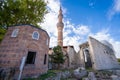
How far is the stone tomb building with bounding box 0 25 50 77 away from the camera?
28.6 ft

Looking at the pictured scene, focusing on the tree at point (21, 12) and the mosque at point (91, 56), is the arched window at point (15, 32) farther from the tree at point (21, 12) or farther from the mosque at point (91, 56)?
the mosque at point (91, 56)

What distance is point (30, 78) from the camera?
8.59m

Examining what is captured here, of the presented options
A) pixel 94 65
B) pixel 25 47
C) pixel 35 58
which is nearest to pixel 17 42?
pixel 25 47

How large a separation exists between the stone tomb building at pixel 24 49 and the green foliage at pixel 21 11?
19.6 feet

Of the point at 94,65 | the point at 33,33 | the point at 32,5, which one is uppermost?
the point at 32,5

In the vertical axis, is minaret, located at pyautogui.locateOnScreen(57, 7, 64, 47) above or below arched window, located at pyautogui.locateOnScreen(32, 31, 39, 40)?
above

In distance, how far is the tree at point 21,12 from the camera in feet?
47.9

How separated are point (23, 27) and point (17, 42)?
6.17 ft

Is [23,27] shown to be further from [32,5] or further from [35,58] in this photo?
[32,5]

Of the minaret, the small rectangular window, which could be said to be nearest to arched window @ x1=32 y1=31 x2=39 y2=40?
the small rectangular window

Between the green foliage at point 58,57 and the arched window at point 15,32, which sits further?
the green foliage at point 58,57

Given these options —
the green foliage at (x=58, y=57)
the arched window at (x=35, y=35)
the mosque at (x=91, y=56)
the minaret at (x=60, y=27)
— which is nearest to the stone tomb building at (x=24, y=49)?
the arched window at (x=35, y=35)

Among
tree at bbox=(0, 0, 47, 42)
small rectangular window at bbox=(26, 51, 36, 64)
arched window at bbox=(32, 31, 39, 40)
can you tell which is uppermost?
tree at bbox=(0, 0, 47, 42)

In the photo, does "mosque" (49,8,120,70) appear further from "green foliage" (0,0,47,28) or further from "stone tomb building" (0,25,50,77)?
"stone tomb building" (0,25,50,77)
